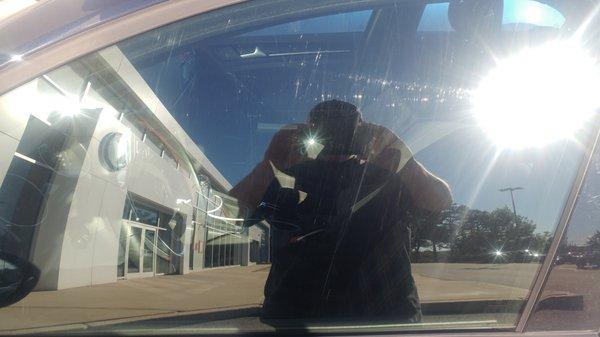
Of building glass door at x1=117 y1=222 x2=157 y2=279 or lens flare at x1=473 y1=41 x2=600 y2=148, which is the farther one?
lens flare at x1=473 y1=41 x2=600 y2=148

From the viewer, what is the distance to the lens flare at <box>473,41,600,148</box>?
1.71 meters

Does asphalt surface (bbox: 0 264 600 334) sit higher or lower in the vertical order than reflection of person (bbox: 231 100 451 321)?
lower

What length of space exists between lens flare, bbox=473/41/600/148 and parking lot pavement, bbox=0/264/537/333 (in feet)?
1.38

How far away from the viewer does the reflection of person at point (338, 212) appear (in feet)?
5.37

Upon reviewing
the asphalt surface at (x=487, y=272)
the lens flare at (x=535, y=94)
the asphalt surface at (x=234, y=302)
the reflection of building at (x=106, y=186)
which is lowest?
the asphalt surface at (x=234, y=302)

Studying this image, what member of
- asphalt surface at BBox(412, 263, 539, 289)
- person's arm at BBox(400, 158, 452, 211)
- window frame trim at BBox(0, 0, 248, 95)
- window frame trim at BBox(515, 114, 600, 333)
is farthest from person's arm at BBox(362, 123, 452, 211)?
window frame trim at BBox(0, 0, 248, 95)

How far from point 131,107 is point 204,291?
0.59 m

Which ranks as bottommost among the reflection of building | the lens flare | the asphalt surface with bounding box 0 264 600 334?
the asphalt surface with bounding box 0 264 600 334

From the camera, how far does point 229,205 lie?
5.41 ft

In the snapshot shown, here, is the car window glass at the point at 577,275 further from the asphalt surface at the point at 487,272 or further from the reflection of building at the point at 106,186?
the reflection of building at the point at 106,186

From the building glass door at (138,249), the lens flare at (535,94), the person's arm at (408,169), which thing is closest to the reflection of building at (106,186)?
the building glass door at (138,249)

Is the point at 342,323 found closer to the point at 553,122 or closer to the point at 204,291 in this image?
the point at 204,291

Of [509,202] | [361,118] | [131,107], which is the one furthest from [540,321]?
[131,107]

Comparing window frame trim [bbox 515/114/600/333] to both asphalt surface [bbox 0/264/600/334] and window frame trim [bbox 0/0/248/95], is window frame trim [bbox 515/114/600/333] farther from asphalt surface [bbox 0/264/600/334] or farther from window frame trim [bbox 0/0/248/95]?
window frame trim [bbox 0/0/248/95]
